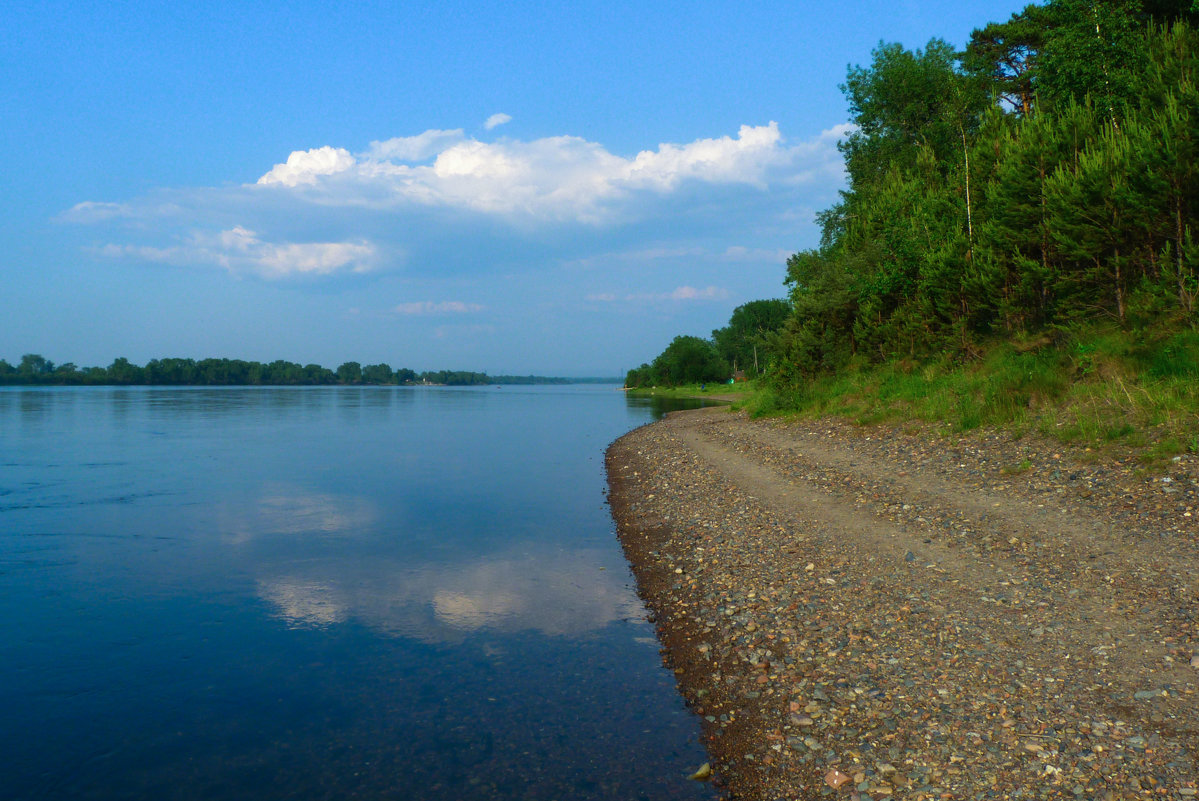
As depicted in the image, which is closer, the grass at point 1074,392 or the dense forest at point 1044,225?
the grass at point 1074,392

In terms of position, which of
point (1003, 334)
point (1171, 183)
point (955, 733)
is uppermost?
point (1171, 183)

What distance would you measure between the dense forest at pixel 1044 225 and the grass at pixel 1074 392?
0.51m

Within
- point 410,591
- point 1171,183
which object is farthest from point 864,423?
point 410,591

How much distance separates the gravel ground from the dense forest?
658 cm

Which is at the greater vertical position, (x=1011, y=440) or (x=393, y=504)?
(x=1011, y=440)

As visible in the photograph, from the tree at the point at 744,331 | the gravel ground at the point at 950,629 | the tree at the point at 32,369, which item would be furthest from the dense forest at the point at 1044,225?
the tree at the point at 32,369

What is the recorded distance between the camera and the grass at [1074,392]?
12914 mm

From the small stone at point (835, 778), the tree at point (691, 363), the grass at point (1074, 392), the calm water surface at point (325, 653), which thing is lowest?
the calm water surface at point (325, 653)

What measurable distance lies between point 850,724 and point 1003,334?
2069 cm

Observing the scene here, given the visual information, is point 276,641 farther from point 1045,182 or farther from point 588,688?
point 1045,182

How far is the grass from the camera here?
1291 cm

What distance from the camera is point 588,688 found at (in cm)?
793

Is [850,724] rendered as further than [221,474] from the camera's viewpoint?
No

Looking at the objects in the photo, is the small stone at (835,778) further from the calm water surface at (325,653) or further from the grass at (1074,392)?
the grass at (1074,392)
